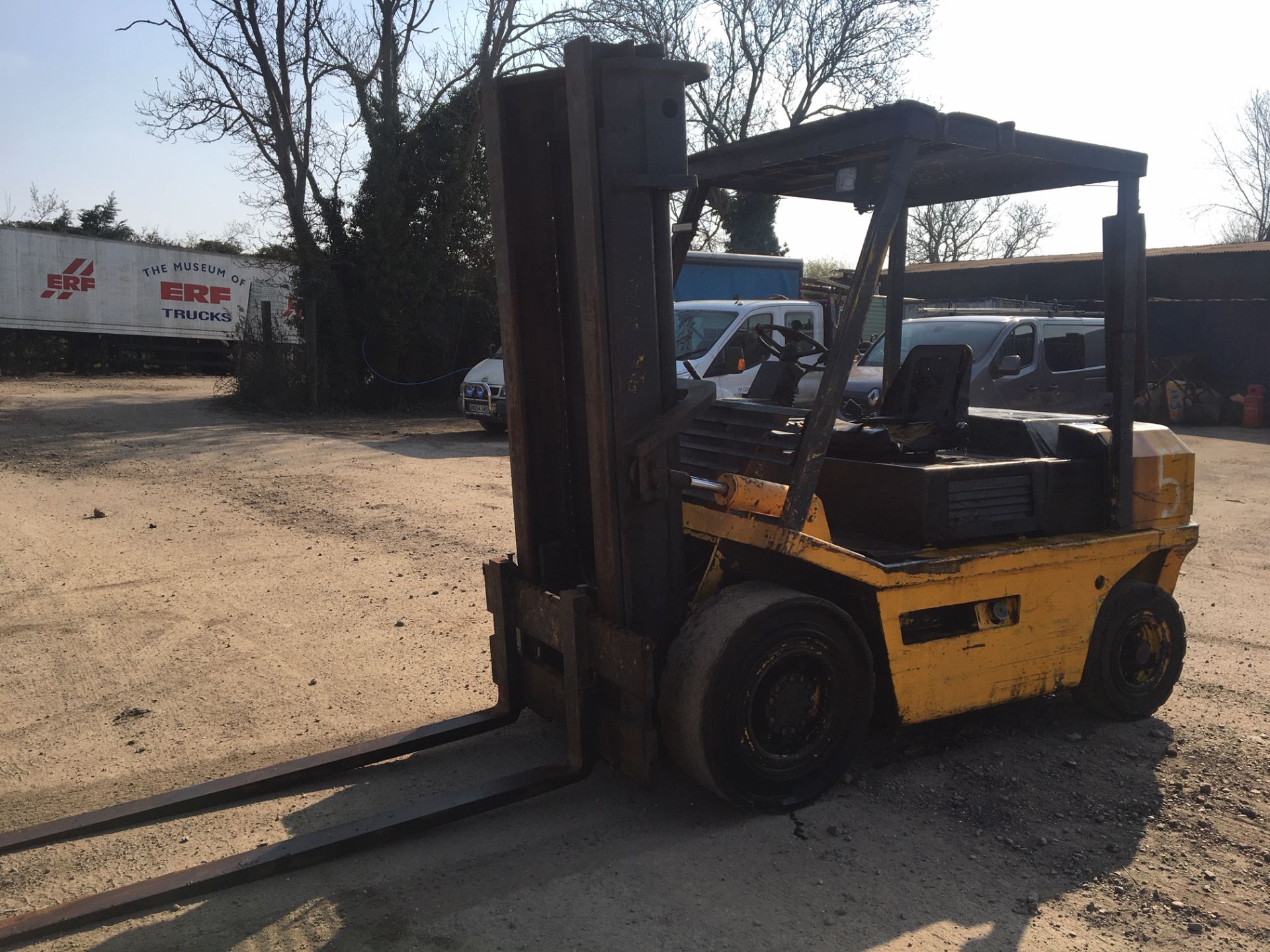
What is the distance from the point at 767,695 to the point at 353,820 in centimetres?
155

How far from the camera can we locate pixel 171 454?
42.5 ft

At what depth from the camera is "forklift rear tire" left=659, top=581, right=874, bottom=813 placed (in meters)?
3.65

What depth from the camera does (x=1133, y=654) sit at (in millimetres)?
4820

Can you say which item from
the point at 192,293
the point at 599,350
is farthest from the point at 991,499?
the point at 192,293

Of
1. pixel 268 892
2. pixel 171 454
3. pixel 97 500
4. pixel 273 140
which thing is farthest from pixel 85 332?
pixel 268 892

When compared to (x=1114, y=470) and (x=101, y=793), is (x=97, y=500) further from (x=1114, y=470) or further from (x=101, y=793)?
(x=1114, y=470)

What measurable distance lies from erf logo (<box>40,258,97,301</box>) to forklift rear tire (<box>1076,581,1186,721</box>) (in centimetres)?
2657

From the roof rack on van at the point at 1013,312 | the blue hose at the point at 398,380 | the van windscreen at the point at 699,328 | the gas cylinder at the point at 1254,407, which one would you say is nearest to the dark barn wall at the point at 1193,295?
the gas cylinder at the point at 1254,407

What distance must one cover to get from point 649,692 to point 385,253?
17.3 meters

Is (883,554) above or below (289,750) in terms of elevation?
above

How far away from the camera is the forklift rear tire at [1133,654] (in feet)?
15.5

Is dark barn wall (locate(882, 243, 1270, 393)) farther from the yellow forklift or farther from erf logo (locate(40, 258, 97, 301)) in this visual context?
erf logo (locate(40, 258, 97, 301))

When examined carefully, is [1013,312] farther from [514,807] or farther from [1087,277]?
[1087,277]

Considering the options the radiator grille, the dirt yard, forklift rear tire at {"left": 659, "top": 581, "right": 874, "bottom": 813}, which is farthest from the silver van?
forklift rear tire at {"left": 659, "top": 581, "right": 874, "bottom": 813}
